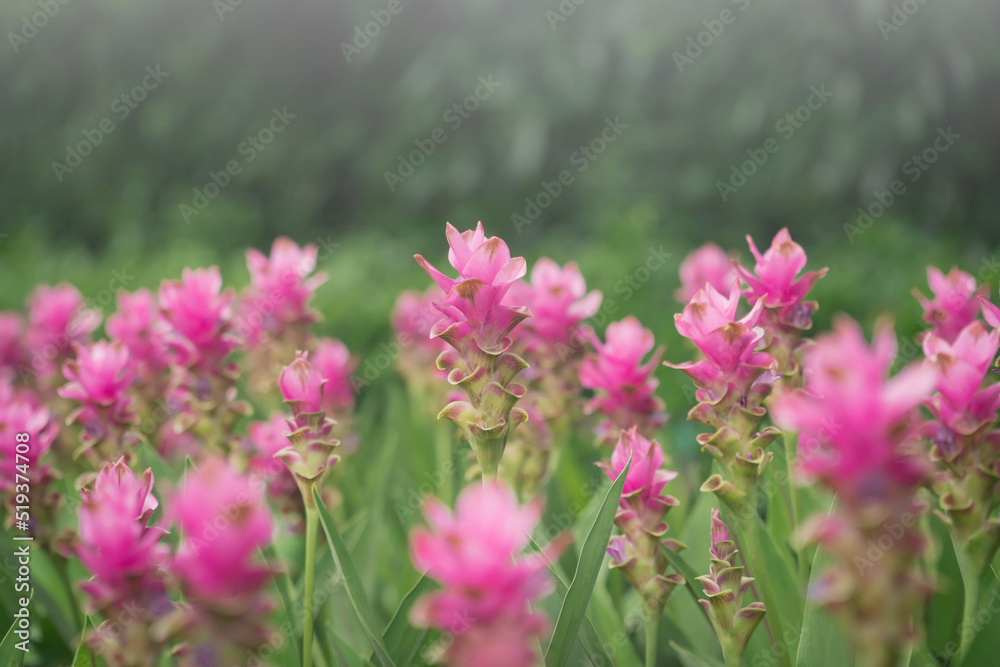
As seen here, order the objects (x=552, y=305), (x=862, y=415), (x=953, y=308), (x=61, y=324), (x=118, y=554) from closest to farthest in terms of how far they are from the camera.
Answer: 1. (x=862, y=415)
2. (x=118, y=554)
3. (x=953, y=308)
4. (x=552, y=305)
5. (x=61, y=324)

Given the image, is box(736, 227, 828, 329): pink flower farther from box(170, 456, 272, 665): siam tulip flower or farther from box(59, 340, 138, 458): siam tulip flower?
box(59, 340, 138, 458): siam tulip flower

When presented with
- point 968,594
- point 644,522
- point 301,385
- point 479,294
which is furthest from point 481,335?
point 968,594

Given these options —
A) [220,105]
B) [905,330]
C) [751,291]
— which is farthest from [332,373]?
[220,105]

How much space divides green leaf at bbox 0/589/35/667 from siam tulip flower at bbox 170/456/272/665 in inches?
32.7

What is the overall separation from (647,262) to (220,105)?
589cm

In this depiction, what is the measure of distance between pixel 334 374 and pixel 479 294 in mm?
1266

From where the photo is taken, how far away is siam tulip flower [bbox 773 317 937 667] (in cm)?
74

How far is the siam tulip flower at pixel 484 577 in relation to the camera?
0.76 meters

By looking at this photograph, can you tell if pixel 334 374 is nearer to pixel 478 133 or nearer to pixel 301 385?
pixel 301 385

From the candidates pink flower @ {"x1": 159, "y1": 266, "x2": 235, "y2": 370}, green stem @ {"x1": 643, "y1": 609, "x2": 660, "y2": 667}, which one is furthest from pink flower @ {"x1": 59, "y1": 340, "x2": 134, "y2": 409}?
green stem @ {"x1": 643, "y1": 609, "x2": 660, "y2": 667}

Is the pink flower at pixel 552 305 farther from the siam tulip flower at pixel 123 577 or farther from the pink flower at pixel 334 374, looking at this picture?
the siam tulip flower at pixel 123 577

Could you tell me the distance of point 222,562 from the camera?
82 cm

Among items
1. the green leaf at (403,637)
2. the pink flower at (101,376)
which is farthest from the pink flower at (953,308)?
the pink flower at (101,376)

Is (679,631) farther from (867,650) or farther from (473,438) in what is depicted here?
(867,650)
